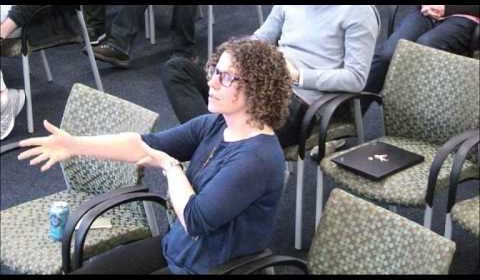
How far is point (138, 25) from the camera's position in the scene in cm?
434

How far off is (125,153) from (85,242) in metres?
0.30

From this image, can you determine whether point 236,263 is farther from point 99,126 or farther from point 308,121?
point 308,121

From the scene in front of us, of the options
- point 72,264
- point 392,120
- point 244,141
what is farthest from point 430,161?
point 72,264

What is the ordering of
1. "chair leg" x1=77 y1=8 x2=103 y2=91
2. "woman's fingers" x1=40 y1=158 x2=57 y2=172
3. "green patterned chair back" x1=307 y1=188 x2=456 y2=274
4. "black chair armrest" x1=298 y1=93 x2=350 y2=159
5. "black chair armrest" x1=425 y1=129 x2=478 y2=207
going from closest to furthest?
"green patterned chair back" x1=307 y1=188 x2=456 y2=274, "woman's fingers" x1=40 y1=158 x2=57 y2=172, "black chair armrest" x1=425 y1=129 x2=478 y2=207, "black chair armrest" x1=298 y1=93 x2=350 y2=159, "chair leg" x1=77 y1=8 x2=103 y2=91

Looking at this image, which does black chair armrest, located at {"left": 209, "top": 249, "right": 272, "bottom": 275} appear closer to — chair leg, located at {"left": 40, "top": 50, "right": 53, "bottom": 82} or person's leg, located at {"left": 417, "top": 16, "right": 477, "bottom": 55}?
person's leg, located at {"left": 417, "top": 16, "right": 477, "bottom": 55}

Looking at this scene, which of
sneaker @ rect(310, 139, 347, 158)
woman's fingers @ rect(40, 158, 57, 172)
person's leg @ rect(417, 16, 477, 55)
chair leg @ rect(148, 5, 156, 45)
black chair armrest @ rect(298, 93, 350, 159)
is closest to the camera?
woman's fingers @ rect(40, 158, 57, 172)

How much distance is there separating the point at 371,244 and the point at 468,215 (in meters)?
0.53

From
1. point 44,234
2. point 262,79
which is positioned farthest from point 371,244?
point 44,234

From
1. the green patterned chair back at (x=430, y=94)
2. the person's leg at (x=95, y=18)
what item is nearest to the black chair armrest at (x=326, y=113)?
the green patterned chair back at (x=430, y=94)

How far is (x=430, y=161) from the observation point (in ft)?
8.20

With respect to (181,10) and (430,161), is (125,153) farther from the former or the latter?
(181,10)

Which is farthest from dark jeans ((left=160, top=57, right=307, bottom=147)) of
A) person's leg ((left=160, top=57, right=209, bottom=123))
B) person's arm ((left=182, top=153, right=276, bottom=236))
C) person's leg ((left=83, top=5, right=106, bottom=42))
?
person's leg ((left=83, top=5, right=106, bottom=42))

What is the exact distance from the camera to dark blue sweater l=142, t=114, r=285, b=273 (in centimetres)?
174

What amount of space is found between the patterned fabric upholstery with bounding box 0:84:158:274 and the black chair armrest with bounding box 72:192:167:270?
83mm
